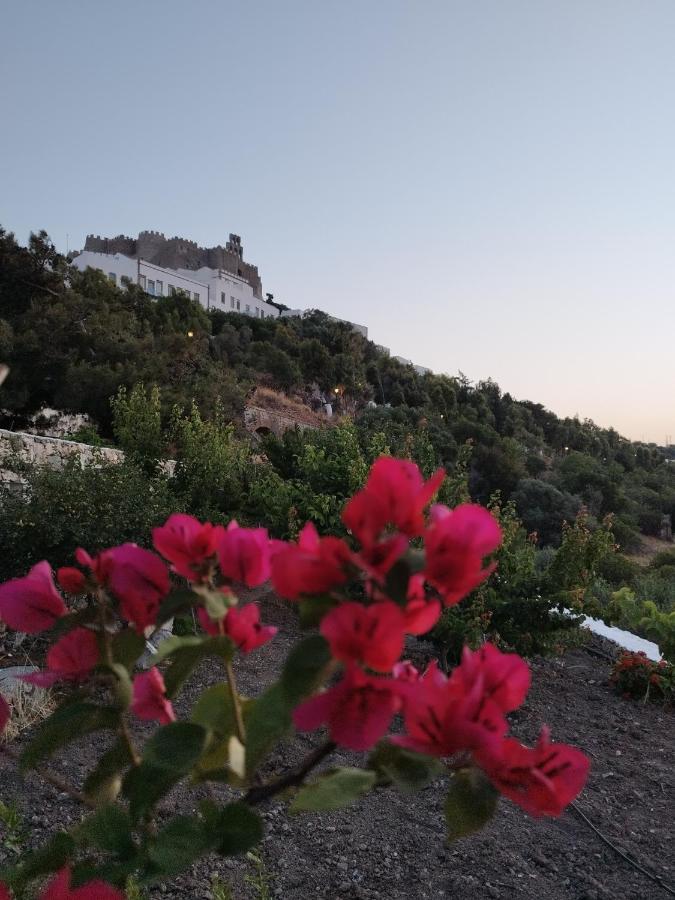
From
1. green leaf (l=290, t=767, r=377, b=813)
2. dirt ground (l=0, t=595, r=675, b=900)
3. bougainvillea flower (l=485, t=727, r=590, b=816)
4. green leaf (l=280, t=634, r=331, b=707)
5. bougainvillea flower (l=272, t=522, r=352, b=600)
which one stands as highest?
bougainvillea flower (l=272, t=522, r=352, b=600)

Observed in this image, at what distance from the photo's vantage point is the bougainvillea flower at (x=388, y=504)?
0.34 m

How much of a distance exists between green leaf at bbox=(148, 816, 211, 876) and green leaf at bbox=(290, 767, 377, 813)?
0.06 m

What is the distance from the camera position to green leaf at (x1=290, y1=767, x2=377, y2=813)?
376mm

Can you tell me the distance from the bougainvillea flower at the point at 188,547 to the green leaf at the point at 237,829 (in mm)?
158

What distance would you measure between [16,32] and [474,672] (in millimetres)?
11403

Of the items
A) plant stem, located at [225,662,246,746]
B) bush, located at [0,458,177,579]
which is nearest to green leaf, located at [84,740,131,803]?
plant stem, located at [225,662,246,746]

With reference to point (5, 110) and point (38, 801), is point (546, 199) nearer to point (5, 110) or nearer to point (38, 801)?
point (5, 110)

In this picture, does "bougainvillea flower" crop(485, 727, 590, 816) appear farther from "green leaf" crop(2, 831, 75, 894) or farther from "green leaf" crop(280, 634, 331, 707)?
"green leaf" crop(2, 831, 75, 894)

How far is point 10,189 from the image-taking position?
20328 millimetres

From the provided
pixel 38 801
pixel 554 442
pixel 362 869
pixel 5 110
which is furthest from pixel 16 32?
pixel 554 442

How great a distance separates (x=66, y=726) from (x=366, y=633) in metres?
0.27

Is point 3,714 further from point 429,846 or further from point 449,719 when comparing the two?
point 429,846

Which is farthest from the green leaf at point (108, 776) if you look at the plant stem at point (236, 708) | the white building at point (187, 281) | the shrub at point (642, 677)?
the white building at point (187, 281)

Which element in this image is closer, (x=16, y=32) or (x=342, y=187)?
(x=16, y=32)
